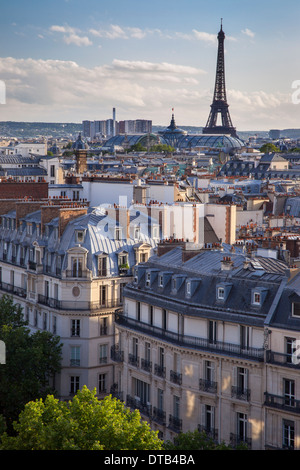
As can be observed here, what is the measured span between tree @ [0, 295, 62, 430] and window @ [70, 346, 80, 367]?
0.57 metres

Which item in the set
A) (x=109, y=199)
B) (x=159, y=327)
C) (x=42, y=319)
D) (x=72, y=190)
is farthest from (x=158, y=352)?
(x=72, y=190)

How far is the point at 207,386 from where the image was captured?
24250 mm

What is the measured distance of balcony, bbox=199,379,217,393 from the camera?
2408cm

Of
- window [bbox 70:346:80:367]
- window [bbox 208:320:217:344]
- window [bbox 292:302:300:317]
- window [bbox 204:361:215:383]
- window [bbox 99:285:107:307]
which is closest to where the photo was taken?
window [bbox 292:302:300:317]

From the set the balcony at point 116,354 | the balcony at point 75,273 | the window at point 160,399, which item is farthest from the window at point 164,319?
the balcony at point 75,273

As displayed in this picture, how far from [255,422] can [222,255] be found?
19.5 ft

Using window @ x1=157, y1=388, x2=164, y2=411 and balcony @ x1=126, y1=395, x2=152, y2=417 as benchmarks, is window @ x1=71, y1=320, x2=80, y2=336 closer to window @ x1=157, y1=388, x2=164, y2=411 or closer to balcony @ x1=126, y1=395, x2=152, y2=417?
balcony @ x1=126, y1=395, x2=152, y2=417

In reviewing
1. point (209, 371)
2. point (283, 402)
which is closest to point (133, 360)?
point (209, 371)

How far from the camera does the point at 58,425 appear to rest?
20297mm

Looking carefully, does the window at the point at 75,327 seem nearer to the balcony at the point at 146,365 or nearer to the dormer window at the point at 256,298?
the balcony at the point at 146,365

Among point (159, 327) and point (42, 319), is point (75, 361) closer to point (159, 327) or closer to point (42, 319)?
point (42, 319)

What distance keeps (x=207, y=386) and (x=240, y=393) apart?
1.15 meters

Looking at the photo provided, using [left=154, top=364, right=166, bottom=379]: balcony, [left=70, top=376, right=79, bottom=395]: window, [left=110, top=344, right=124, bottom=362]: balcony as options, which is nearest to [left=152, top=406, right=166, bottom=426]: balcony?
→ [left=154, top=364, right=166, bottom=379]: balcony

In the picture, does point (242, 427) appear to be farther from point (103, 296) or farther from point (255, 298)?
point (103, 296)
